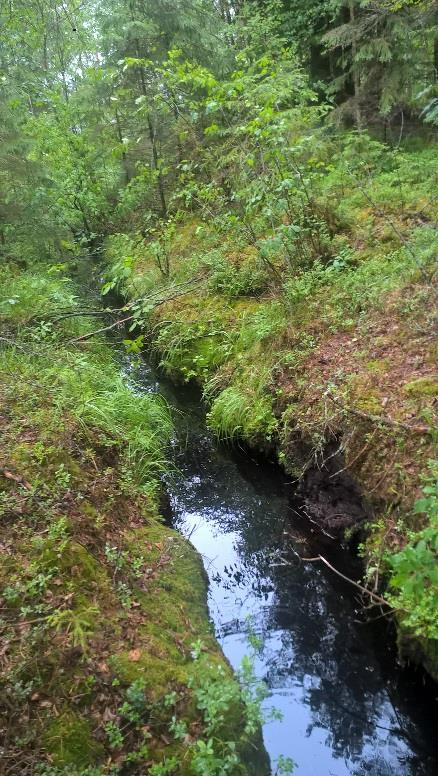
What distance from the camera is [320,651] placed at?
3975mm

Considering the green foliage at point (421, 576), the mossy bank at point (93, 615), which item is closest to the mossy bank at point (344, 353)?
the green foliage at point (421, 576)

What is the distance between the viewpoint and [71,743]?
2.67 meters

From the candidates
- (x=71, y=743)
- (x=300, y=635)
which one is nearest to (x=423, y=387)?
(x=300, y=635)

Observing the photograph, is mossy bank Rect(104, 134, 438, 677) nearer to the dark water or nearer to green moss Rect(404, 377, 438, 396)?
green moss Rect(404, 377, 438, 396)

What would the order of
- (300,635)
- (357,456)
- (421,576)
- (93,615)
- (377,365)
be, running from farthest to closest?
(377,365), (357,456), (300,635), (93,615), (421,576)

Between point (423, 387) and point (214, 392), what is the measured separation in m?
3.36

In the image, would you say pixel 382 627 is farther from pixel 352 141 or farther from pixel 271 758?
pixel 352 141

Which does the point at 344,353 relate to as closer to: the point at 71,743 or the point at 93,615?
the point at 93,615

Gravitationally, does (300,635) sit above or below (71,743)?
below

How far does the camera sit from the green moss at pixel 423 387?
4.38 m

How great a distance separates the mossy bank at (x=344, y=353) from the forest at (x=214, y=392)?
28 millimetres

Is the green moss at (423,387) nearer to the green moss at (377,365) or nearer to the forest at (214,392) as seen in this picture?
the forest at (214,392)

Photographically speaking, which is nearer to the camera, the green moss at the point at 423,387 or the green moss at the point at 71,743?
the green moss at the point at 71,743

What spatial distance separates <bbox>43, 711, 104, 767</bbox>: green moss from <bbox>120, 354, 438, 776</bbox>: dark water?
1266 mm
